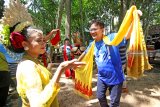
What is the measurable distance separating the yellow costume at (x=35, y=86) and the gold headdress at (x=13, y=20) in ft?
1.25

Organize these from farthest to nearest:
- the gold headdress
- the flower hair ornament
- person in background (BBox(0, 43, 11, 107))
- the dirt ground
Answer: the dirt ground, person in background (BBox(0, 43, 11, 107)), the gold headdress, the flower hair ornament

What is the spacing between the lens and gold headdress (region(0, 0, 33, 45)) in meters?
2.31

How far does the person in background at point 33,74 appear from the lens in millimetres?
1837

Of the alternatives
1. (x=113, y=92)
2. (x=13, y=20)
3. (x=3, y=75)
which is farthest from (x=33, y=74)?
(x=3, y=75)

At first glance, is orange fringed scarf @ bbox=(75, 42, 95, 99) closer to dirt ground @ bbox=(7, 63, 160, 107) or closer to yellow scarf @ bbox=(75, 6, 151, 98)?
yellow scarf @ bbox=(75, 6, 151, 98)

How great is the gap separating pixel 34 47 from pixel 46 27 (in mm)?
27852

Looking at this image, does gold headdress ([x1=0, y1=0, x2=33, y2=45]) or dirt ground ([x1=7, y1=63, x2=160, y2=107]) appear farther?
dirt ground ([x1=7, y1=63, x2=160, y2=107])

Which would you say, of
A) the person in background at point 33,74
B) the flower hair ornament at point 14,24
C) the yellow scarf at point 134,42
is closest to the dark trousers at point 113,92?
the yellow scarf at point 134,42

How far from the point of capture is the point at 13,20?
8.85ft

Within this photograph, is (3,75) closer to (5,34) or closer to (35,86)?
(5,34)

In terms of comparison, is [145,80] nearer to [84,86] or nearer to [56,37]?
[56,37]

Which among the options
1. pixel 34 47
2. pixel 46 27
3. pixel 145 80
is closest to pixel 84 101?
pixel 145 80

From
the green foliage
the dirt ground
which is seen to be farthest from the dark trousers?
the green foliage

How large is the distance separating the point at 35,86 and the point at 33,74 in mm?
97
